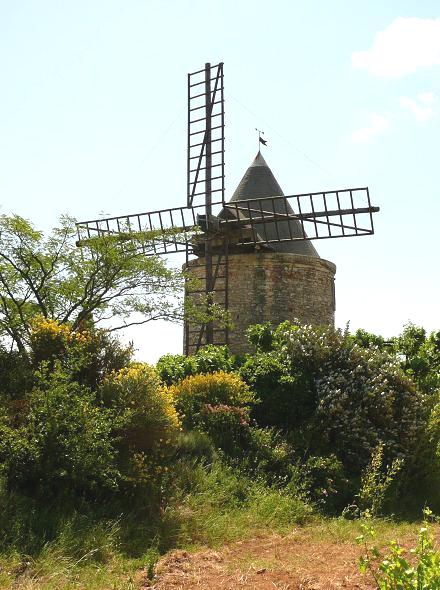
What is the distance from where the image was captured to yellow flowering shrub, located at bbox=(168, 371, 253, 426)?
10.9 m

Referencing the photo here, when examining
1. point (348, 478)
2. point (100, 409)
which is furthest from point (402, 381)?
point (100, 409)

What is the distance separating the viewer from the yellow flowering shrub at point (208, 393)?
35.8 ft

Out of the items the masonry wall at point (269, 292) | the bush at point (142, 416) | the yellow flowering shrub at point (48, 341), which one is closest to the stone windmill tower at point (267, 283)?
the masonry wall at point (269, 292)

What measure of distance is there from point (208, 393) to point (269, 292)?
8473mm

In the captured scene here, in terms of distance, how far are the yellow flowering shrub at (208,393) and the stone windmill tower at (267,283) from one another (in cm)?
731

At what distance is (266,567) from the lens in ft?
21.3

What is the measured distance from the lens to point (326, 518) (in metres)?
9.03

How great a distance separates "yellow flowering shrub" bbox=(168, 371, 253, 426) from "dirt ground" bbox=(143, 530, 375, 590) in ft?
11.3

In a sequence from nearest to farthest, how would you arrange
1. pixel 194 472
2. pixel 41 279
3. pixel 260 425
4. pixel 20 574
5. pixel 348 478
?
pixel 20 574 < pixel 194 472 < pixel 348 478 < pixel 260 425 < pixel 41 279

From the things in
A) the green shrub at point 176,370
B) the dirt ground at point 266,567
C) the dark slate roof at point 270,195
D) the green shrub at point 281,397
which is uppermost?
the dark slate roof at point 270,195

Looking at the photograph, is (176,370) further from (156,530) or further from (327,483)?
(156,530)

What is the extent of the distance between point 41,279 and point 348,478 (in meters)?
7.33

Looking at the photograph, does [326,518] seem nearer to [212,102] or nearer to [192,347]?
[192,347]

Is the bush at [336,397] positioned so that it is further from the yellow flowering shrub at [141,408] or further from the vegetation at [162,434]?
the yellow flowering shrub at [141,408]
